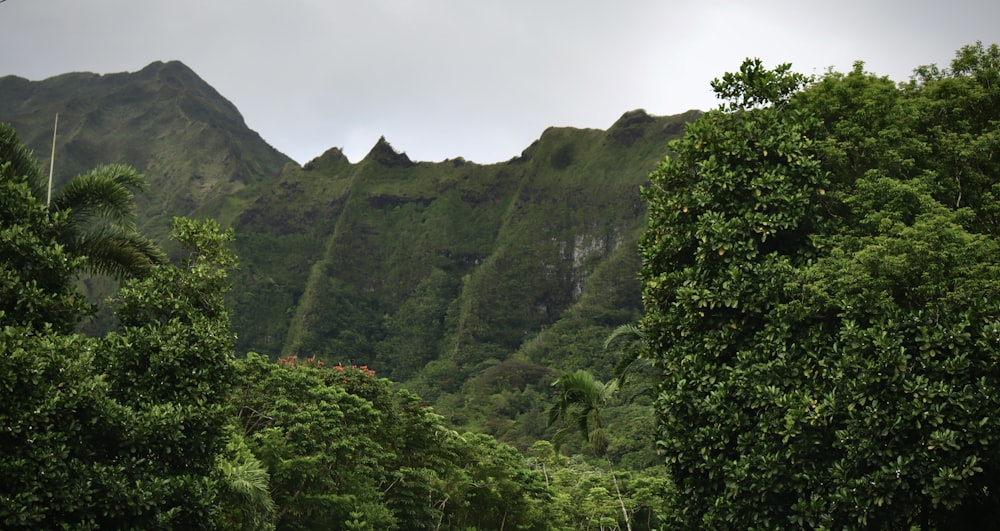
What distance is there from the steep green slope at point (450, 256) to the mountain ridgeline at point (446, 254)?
25 centimetres

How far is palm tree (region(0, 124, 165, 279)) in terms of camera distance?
10.4m

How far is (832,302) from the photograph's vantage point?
30.2 feet

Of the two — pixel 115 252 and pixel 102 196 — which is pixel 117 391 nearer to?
pixel 115 252

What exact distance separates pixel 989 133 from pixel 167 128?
209981 mm

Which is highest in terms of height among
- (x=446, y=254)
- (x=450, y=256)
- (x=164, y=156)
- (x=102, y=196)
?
(x=164, y=156)

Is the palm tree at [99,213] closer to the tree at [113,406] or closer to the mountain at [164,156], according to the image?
the tree at [113,406]

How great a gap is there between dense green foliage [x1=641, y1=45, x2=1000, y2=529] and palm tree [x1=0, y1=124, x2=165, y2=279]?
7177 millimetres

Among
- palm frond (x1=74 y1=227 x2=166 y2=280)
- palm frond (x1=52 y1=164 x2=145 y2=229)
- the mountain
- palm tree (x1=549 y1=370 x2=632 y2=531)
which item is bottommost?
palm tree (x1=549 y1=370 x2=632 y2=531)

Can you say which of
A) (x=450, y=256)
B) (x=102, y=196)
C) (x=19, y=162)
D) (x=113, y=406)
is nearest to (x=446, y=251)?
(x=450, y=256)

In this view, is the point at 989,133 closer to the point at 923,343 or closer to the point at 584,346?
the point at 923,343

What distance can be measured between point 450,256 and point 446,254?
2.56 feet

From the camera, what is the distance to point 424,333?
393 ft

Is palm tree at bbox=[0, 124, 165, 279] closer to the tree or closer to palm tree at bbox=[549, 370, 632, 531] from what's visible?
the tree

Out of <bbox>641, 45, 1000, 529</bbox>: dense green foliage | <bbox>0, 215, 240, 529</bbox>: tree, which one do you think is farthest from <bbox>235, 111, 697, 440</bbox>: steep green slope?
<bbox>0, 215, 240, 529</bbox>: tree
